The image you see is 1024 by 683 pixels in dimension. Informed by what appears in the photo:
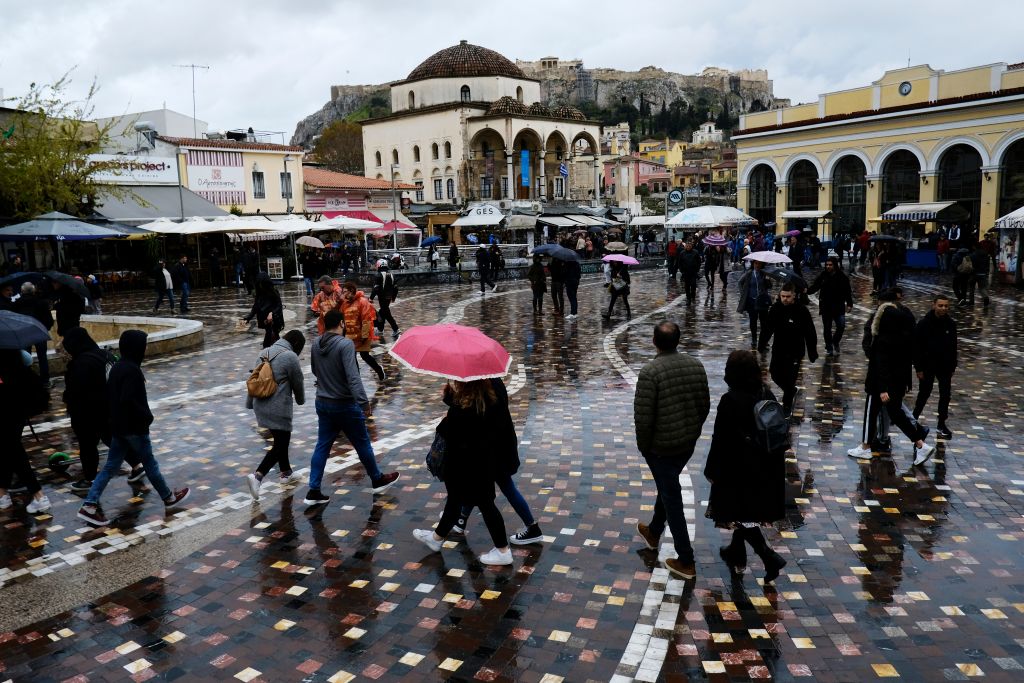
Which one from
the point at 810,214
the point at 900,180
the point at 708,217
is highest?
the point at 900,180

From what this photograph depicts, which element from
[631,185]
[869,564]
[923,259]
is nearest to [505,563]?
[869,564]

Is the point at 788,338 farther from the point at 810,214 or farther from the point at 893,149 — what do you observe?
the point at 893,149

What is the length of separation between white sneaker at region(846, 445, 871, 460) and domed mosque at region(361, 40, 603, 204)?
180 ft

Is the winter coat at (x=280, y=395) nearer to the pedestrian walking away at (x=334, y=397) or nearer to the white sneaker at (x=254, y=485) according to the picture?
the pedestrian walking away at (x=334, y=397)

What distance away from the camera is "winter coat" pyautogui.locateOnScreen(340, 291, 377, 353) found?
1106 centimetres

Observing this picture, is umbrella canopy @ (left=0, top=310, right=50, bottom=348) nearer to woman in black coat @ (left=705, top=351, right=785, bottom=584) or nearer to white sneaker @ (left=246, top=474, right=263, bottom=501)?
white sneaker @ (left=246, top=474, right=263, bottom=501)

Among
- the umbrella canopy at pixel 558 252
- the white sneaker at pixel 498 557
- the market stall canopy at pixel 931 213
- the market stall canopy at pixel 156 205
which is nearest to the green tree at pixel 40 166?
the market stall canopy at pixel 156 205

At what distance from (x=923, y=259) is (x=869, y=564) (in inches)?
1166

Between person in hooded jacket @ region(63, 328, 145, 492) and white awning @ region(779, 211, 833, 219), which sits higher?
white awning @ region(779, 211, 833, 219)

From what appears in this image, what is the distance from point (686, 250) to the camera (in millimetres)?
21266

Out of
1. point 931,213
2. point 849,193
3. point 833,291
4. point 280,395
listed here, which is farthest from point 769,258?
point 849,193

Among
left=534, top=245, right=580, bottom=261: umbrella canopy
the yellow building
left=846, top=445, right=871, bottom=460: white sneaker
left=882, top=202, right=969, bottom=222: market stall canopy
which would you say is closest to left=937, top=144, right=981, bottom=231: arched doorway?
the yellow building

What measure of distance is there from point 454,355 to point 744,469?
6.91ft

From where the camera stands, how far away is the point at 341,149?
85.6 m
